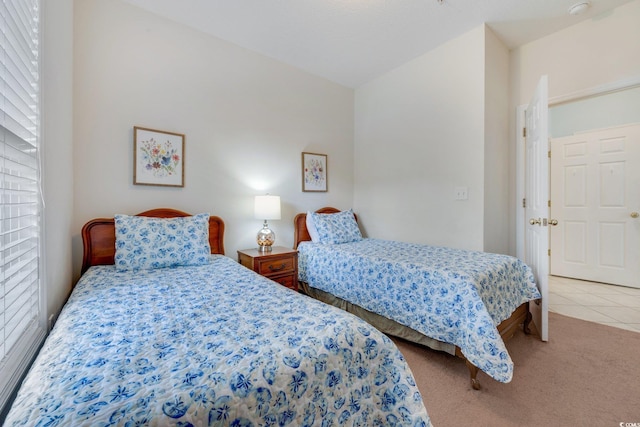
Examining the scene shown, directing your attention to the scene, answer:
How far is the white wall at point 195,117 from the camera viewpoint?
2029 millimetres

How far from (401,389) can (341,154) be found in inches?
122

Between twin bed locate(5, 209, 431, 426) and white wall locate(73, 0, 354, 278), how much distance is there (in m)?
1.04

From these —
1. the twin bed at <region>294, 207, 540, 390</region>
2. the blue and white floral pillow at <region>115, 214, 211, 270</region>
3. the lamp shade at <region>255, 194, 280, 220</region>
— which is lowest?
the twin bed at <region>294, 207, 540, 390</region>

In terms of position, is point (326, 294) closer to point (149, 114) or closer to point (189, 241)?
point (189, 241)

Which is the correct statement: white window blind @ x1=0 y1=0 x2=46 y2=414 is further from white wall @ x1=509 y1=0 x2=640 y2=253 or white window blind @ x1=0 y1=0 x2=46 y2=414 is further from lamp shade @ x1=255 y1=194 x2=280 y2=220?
white wall @ x1=509 y1=0 x2=640 y2=253

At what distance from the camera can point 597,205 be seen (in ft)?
11.5

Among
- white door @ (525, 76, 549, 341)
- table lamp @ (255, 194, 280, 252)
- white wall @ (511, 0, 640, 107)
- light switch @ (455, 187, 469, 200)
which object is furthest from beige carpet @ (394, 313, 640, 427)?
white wall @ (511, 0, 640, 107)

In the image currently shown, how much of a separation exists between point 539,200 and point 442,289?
1249mm

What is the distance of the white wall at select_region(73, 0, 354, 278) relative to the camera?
2029 mm

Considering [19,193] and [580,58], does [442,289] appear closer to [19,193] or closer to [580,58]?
[19,193]

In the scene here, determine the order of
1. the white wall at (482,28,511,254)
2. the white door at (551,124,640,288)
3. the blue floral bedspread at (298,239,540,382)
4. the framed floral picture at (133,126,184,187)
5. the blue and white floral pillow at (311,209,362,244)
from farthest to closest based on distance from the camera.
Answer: the white door at (551,124,640,288), the blue and white floral pillow at (311,209,362,244), the white wall at (482,28,511,254), the framed floral picture at (133,126,184,187), the blue floral bedspread at (298,239,540,382)

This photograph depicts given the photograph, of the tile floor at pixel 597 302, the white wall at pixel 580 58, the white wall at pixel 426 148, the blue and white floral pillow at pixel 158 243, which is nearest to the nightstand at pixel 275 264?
the blue and white floral pillow at pixel 158 243

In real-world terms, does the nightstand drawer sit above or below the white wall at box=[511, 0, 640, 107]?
below

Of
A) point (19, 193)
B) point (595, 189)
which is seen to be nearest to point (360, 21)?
point (19, 193)
